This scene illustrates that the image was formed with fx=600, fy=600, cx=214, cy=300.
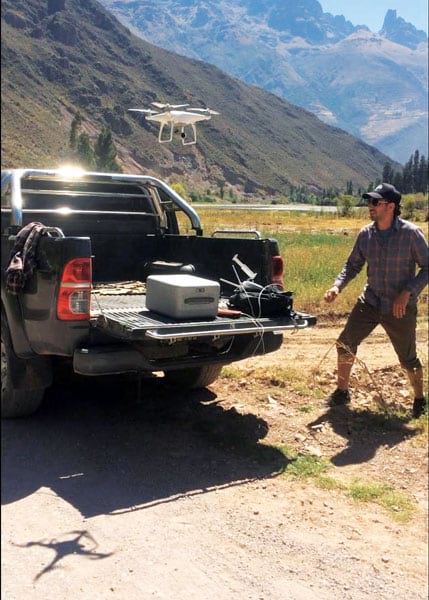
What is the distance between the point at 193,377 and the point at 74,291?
200 cm

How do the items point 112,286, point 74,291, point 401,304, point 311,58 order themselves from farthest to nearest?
point 311,58 < point 112,286 < point 401,304 < point 74,291

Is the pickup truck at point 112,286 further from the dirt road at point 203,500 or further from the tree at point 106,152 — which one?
the tree at point 106,152

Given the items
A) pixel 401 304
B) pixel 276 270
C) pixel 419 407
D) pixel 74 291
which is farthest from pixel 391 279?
pixel 74 291

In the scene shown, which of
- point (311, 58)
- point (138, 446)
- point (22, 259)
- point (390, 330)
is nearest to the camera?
point (22, 259)

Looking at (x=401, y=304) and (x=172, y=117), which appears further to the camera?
(x=172, y=117)

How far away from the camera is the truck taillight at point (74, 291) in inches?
132

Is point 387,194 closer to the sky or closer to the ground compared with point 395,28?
closer to the ground

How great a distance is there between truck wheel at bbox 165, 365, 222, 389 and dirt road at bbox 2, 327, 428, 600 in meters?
0.12

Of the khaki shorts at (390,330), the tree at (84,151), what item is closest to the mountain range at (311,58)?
the tree at (84,151)

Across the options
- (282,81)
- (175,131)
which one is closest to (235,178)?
(175,131)

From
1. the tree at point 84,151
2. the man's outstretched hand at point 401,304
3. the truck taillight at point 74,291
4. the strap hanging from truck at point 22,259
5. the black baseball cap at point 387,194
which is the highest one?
the tree at point 84,151

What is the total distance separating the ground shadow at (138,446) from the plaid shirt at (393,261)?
149cm

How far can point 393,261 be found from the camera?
483cm

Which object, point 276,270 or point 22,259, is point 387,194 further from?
point 22,259
